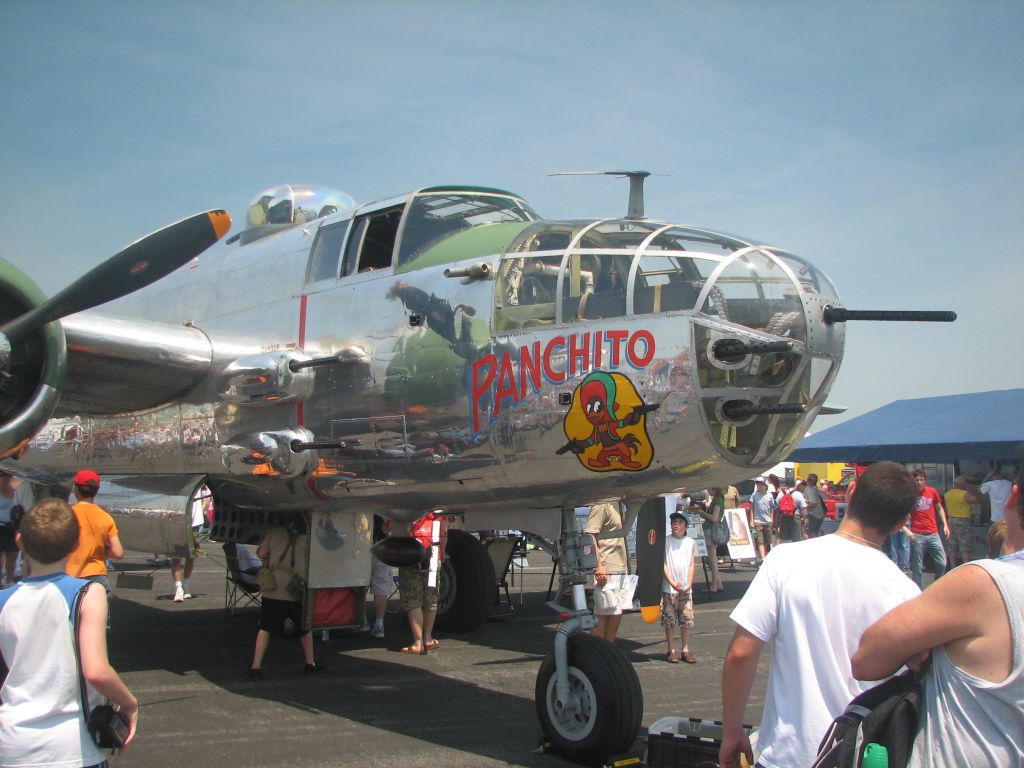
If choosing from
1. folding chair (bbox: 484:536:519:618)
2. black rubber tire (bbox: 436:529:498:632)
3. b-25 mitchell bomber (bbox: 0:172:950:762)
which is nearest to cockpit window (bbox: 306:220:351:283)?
b-25 mitchell bomber (bbox: 0:172:950:762)

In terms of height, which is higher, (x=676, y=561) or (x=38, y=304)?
(x=38, y=304)

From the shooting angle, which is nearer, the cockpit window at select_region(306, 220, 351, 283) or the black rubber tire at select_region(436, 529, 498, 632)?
the cockpit window at select_region(306, 220, 351, 283)

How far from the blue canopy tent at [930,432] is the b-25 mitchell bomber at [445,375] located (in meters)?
11.8

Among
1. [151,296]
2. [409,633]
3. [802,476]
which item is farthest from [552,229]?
[802,476]

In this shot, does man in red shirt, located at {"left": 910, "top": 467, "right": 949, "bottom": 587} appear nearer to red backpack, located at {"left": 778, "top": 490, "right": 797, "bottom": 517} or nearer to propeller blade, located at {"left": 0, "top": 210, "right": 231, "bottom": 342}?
red backpack, located at {"left": 778, "top": 490, "right": 797, "bottom": 517}

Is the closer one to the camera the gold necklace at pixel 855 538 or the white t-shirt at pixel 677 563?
the gold necklace at pixel 855 538

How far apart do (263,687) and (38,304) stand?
3698 millimetres

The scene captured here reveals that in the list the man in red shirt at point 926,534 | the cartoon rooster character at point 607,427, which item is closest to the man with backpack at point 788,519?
the man in red shirt at point 926,534

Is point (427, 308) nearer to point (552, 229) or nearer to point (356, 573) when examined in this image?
point (552, 229)

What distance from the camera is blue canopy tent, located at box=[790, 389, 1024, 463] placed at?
17984 millimetres

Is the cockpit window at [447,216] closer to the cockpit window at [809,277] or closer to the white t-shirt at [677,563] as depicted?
the cockpit window at [809,277]

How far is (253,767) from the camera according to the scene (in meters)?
6.03

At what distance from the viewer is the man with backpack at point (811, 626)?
313cm

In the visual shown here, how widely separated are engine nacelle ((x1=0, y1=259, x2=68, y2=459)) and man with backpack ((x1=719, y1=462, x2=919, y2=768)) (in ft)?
18.4
